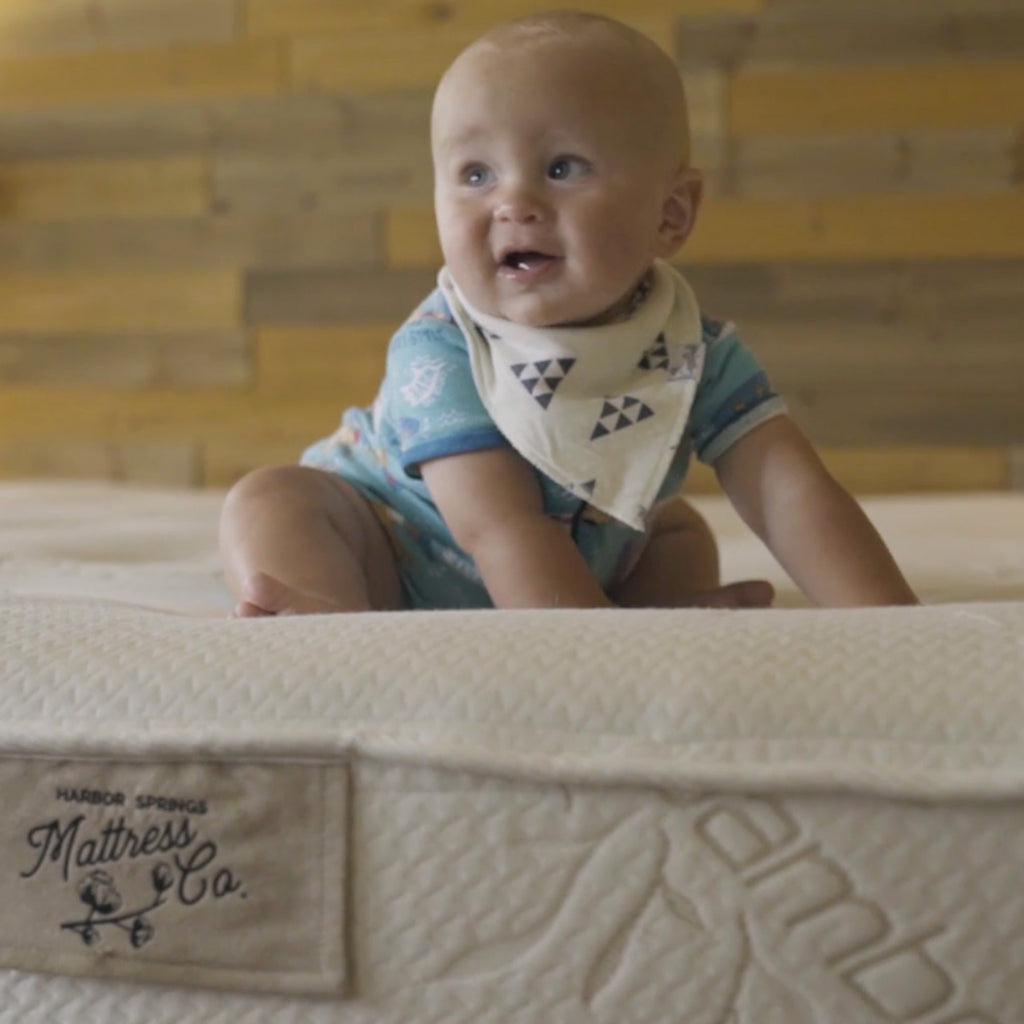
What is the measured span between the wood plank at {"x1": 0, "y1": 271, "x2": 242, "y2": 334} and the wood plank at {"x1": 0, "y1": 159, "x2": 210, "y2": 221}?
103mm

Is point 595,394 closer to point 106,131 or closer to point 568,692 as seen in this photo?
point 568,692

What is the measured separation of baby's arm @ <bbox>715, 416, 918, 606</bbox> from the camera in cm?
84

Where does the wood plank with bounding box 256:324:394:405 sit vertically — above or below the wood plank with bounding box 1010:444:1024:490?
above

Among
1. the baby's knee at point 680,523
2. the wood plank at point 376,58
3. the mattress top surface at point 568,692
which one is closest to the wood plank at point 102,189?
the wood plank at point 376,58

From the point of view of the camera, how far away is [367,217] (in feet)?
7.59

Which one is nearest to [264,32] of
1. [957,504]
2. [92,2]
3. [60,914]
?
[92,2]

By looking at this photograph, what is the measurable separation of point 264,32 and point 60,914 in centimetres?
199

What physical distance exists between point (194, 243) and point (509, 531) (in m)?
1.70

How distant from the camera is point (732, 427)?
0.92 meters

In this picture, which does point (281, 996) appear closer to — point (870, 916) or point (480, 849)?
point (480, 849)

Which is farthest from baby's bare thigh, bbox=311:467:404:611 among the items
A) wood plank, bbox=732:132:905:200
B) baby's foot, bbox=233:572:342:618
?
wood plank, bbox=732:132:905:200

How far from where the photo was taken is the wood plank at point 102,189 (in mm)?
2385

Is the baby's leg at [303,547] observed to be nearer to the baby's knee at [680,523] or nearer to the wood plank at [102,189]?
the baby's knee at [680,523]

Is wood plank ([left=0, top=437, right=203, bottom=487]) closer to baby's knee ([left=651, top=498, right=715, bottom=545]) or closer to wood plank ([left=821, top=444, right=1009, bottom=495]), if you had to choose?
wood plank ([left=821, top=444, right=1009, bottom=495])
